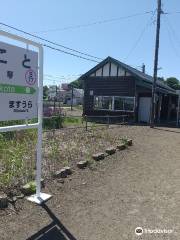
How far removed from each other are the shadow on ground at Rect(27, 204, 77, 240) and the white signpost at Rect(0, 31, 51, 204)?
2.70 feet

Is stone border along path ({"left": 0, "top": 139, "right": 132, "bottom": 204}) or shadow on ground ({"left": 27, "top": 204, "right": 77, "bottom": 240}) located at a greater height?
stone border along path ({"left": 0, "top": 139, "right": 132, "bottom": 204})

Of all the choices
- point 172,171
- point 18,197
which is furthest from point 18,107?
point 172,171

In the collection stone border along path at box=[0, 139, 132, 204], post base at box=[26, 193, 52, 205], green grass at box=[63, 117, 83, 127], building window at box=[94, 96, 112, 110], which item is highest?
building window at box=[94, 96, 112, 110]

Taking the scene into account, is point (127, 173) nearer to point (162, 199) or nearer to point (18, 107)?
point (162, 199)

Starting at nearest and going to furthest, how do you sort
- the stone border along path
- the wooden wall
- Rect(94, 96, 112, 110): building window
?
the stone border along path
the wooden wall
Rect(94, 96, 112, 110): building window

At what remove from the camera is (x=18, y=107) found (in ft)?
17.8

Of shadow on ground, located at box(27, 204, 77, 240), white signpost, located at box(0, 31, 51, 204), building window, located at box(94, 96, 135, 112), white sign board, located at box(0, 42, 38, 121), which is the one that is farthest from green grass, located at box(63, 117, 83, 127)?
shadow on ground, located at box(27, 204, 77, 240)

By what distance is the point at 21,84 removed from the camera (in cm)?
542

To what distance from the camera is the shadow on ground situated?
457 centimetres

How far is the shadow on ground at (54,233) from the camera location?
457 centimetres

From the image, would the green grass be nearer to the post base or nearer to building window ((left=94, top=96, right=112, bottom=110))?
building window ((left=94, top=96, right=112, bottom=110))

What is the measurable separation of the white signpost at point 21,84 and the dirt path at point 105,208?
56 centimetres

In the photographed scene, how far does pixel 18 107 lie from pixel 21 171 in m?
2.00

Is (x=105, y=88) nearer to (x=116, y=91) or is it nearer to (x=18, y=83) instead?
(x=116, y=91)
